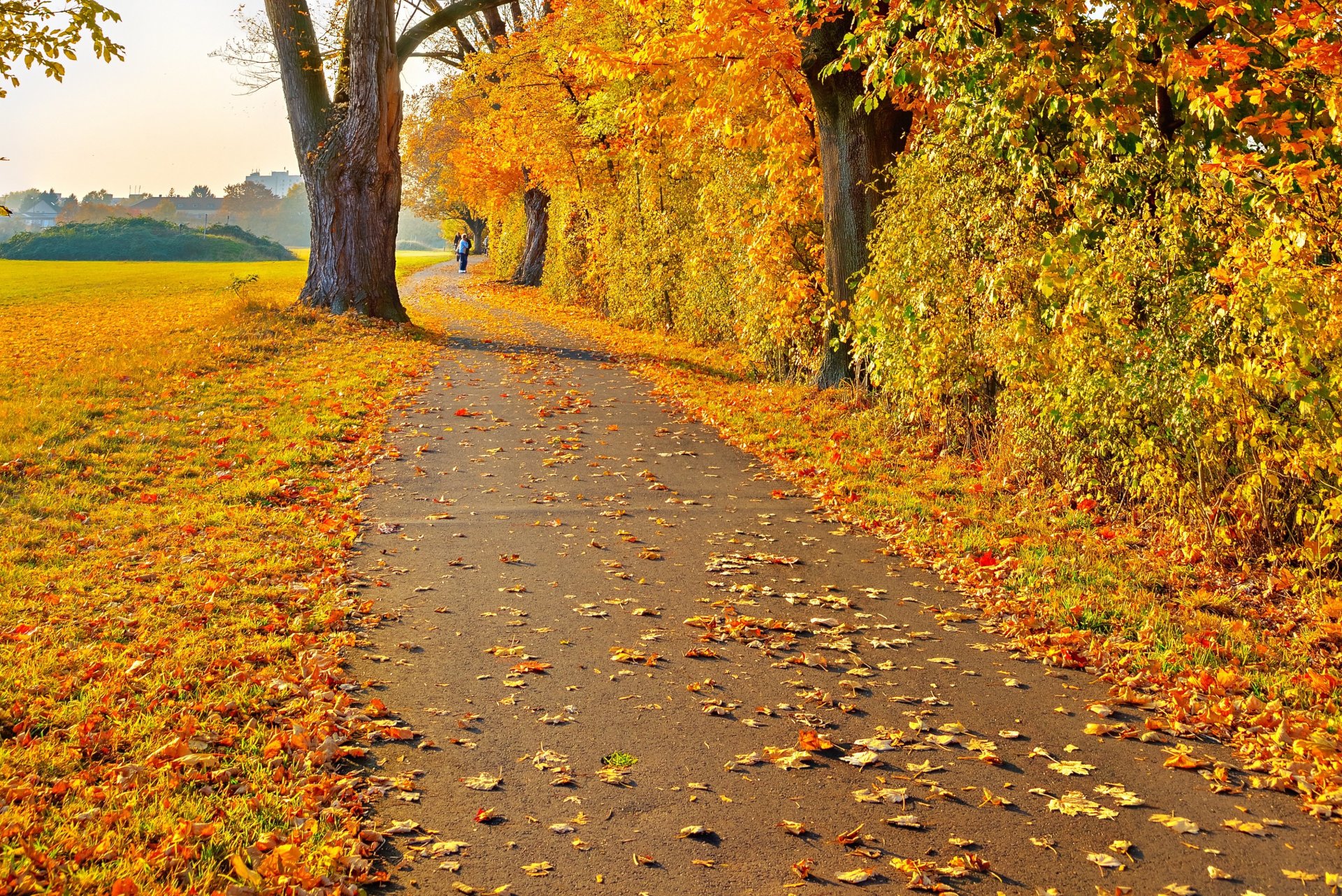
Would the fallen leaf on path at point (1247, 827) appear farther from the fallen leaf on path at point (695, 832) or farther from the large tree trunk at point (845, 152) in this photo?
the large tree trunk at point (845, 152)

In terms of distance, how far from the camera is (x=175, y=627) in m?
5.52

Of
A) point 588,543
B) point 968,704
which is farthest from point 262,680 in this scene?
point 968,704

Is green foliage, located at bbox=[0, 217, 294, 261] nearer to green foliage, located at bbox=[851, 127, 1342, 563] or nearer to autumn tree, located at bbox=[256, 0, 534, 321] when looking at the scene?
autumn tree, located at bbox=[256, 0, 534, 321]

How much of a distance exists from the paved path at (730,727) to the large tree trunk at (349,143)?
1346 cm

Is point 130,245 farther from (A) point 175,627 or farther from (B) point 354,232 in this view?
(A) point 175,627

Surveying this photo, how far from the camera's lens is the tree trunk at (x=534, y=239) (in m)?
36.8

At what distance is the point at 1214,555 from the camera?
6379 mm

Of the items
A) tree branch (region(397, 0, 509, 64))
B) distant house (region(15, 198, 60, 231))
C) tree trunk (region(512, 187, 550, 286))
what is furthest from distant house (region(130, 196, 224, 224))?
tree branch (region(397, 0, 509, 64))

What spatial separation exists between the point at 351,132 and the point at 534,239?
19.2m

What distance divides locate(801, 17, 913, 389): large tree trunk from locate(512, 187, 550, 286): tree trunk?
25971mm

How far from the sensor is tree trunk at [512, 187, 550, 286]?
3675 centimetres

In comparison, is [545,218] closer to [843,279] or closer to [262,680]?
[843,279]

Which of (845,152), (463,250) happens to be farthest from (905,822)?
(463,250)

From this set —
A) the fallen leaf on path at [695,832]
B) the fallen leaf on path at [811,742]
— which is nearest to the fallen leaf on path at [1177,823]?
the fallen leaf on path at [811,742]
